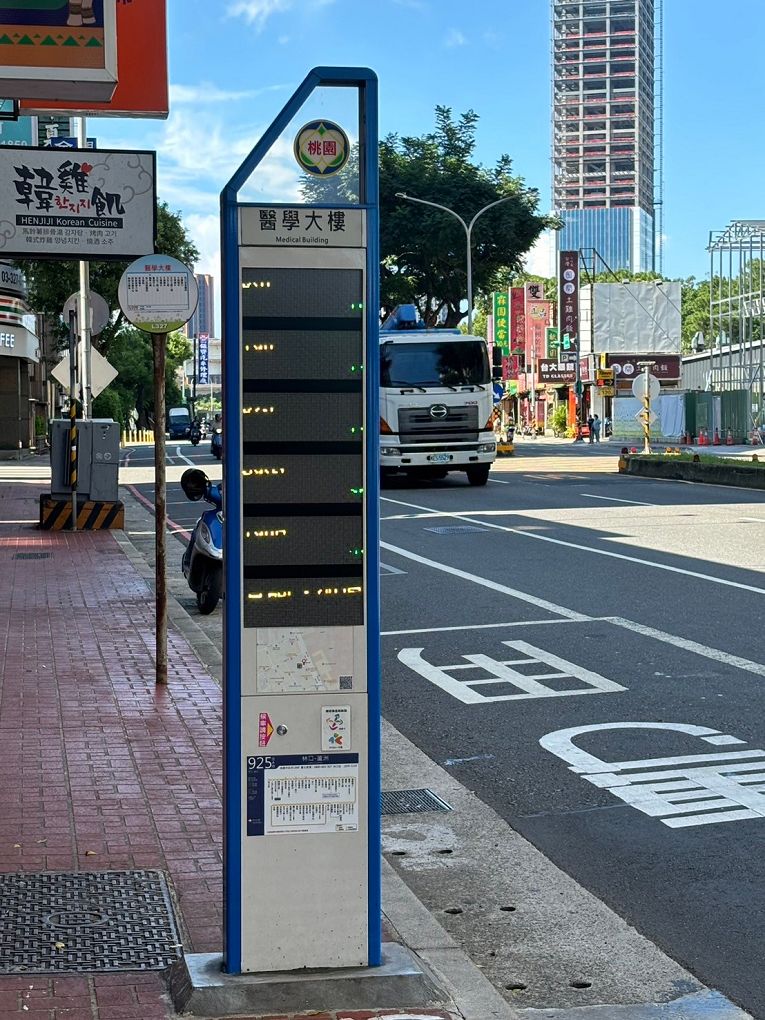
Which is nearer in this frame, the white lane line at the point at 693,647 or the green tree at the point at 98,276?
the white lane line at the point at 693,647

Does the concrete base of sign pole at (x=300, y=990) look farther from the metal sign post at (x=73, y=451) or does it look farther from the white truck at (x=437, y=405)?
the white truck at (x=437, y=405)

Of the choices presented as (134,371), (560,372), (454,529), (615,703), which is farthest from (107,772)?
(134,371)

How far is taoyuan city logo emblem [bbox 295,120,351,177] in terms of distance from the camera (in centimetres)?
413

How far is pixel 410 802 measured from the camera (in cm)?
695

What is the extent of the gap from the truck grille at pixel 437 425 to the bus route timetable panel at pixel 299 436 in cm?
2631

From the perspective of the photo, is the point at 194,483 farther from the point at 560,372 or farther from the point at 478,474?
the point at 560,372

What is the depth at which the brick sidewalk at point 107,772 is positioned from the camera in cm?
436

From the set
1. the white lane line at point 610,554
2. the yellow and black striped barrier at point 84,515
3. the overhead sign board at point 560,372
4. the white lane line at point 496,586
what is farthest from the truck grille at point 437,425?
the overhead sign board at point 560,372

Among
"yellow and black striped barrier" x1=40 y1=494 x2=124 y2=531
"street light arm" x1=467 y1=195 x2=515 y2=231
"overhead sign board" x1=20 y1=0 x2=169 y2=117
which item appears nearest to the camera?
"overhead sign board" x1=20 y1=0 x2=169 y2=117

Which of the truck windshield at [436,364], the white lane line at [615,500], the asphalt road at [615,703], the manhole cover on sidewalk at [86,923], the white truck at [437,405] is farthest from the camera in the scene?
the truck windshield at [436,364]

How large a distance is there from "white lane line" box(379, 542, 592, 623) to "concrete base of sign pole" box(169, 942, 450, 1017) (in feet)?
25.6

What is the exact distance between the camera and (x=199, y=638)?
11.4 m

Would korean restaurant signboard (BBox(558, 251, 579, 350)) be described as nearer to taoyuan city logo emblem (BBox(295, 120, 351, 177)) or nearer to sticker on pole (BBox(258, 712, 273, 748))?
taoyuan city logo emblem (BBox(295, 120, 351, 177))

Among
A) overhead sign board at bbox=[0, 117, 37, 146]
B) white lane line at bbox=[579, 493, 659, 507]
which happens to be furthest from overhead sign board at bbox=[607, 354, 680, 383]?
overhead sign board at bbox=[0, 117, 37, 146]
